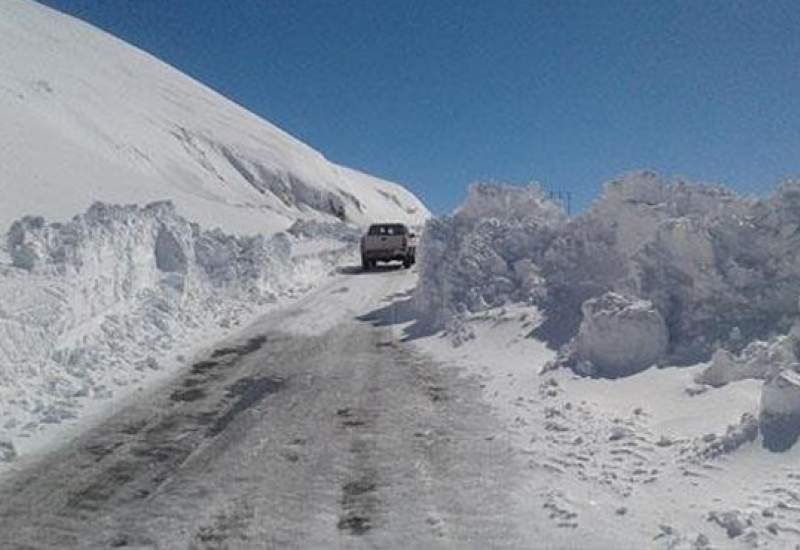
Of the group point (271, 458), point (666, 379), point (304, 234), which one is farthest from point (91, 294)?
point (304, 234)

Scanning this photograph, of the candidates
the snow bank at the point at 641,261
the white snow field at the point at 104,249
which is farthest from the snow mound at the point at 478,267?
the white snow field at the point at 104,249

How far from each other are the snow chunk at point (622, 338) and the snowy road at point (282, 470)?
5.85ft

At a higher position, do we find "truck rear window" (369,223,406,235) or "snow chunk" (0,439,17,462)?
"truck rear window" (369,223,406,235)

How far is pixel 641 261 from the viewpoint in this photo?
13734 millimetres

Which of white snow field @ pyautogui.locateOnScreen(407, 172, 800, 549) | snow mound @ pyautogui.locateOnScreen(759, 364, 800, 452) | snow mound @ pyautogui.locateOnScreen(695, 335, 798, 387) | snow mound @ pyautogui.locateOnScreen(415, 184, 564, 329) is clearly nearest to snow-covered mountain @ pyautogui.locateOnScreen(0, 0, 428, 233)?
snow mound @ pyautogui.locateOnScreen(415, 184, 564, 329)

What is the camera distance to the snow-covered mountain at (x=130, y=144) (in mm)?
30328

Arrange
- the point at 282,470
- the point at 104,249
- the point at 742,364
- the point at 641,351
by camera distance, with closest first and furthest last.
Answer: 1. the point at 282,470
2. the point at 742,364
3. the point at 641,351
4. the point at 104,249

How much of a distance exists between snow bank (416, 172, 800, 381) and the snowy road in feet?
10.9

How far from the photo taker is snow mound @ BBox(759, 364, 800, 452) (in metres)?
7.51

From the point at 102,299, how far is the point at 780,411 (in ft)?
34.9

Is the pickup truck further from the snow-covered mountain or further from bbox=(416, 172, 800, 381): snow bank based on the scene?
the snow-covered mountain

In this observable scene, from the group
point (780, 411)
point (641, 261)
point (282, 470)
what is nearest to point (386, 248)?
point (641, 261)

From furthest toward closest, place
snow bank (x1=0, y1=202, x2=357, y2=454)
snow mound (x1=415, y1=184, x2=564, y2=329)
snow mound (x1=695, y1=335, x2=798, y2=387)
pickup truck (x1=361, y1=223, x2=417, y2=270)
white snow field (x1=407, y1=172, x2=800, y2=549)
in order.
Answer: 1. pickup truck (x1=361, y1=223, x2=417, y2=270)
2. snow mound (x1=415, y1=184, x2=564, y2=329)
3. snow bank (x1=0, y1=202, x2=357, y2=454)
4. snow mound (x1=695, y1=335, x2=798, y2=387)
5. white snow field (x1=407, y1=172, x2=800, y2=549)

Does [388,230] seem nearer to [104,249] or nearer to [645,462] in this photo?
[104,249]
